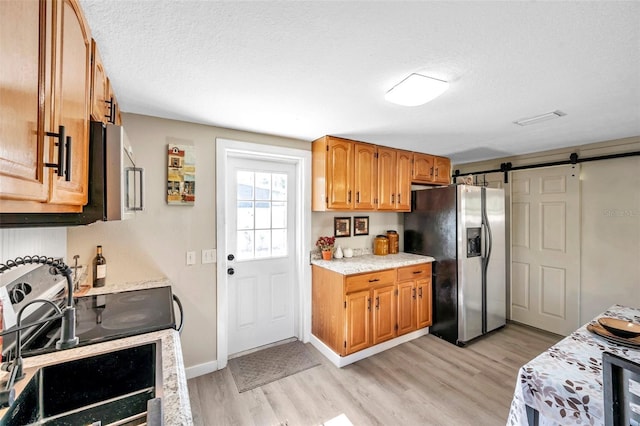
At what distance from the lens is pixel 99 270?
1.87 metres

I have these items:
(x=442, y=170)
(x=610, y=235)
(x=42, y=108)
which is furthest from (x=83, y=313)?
(x=610, y=235)

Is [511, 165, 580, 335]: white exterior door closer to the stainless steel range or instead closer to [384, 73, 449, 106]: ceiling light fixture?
[384, 73, 449, 106]: ceiling light fixture

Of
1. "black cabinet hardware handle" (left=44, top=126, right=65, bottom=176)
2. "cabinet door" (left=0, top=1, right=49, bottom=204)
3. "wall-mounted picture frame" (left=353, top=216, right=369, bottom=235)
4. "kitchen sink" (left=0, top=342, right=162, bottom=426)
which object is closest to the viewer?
"cabinet door" (left=0, top=1, right=49, bottom=204)

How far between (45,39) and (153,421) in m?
1.03

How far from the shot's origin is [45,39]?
Result: 0.68m

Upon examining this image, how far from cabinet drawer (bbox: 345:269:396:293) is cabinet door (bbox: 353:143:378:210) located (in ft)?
2.40

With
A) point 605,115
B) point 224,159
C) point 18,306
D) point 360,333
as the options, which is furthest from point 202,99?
point 605,115

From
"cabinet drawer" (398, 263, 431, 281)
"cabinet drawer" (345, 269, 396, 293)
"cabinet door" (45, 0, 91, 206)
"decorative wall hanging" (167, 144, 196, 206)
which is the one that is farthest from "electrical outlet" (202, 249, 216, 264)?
"cabinet drawer" (398, 263, 431, 281)

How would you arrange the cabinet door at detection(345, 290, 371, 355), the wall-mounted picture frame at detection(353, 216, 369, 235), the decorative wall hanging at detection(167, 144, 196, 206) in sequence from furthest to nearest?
the wall-mounted picture frame at detection(353, 216, 369, 235), the cabinet door at detection(345, 290, 371, 355), the decorative wall hanging at detection(167, 144, 196, 206)

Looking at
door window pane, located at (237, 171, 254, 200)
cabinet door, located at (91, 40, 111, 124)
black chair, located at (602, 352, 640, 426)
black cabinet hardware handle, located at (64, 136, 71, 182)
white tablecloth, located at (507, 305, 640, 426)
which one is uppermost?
cabinet door, located at (91, 40, 111, 124)

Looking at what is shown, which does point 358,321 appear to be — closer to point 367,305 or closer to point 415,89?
point 367,305

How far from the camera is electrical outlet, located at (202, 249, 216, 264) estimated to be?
2.33 metres

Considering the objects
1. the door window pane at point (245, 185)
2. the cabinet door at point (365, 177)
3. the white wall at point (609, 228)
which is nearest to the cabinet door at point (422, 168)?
the cabinet door at point (365, 177)

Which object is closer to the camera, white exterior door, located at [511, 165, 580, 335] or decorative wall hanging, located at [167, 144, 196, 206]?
decorative wall hanging, located at [167, 144, 196, 206]
